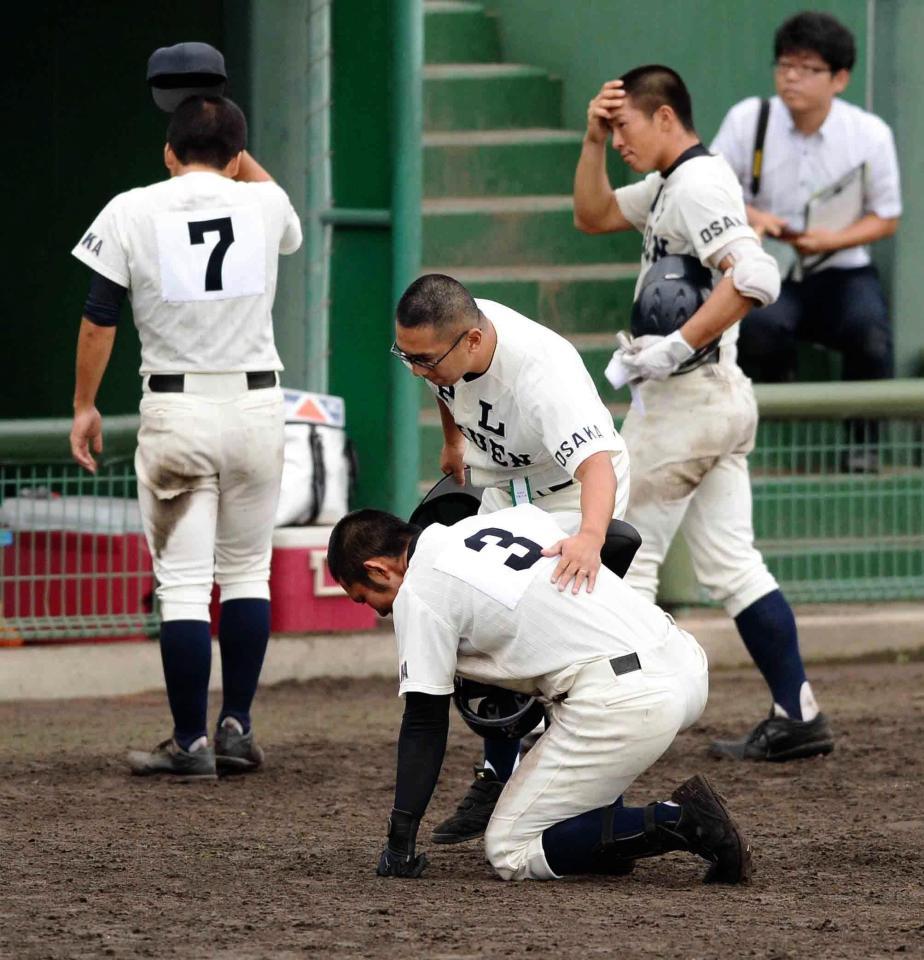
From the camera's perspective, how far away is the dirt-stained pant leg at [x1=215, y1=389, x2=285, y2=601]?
551 centimetres

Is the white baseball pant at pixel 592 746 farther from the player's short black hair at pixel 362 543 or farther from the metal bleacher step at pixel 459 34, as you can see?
the metal bleacher step at pixel 459 34

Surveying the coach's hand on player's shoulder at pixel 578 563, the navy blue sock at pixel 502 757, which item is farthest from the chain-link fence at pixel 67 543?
the coach's hand on player's shoulder at pixel 578 563

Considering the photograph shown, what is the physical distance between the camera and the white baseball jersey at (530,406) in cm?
435

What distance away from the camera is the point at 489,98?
9.52m

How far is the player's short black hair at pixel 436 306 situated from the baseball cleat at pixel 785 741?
2025 millimetres

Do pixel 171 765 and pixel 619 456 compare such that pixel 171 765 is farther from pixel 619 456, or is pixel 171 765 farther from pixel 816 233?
pixel 816 233

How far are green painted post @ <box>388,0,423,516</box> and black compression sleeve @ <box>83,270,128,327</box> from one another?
212 centimetres

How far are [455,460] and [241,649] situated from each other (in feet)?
3.36

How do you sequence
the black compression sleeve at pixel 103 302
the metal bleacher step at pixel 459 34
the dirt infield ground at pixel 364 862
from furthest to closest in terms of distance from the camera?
the metal bleacher step at pixel 459 34 → the black compression sleeve at pixel 103 302 → the dirt infield ground at pixel 364 862

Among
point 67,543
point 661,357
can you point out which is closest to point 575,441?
point 661,357

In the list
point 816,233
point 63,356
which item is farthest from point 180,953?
point 63,356

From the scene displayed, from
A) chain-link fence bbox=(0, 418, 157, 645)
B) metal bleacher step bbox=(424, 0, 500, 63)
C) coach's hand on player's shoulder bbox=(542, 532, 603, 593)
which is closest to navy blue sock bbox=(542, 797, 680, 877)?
coach's hand on player's shoulder bbox=(542, 532, 603, 593)

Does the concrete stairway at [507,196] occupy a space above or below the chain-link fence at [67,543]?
above

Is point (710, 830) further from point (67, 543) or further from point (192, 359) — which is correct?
point (67, 543)
